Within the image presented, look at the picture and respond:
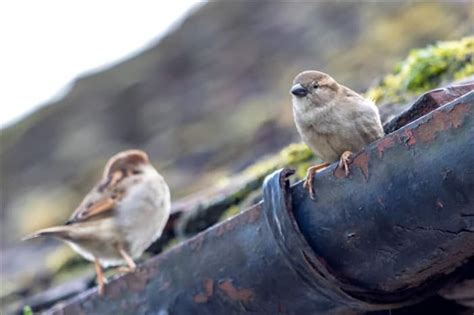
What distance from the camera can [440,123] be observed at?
2.28 m

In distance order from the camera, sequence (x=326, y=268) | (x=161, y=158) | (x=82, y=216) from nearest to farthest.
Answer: (x=326, y=268) → (x=82, y=216) → (x=161, y=158)

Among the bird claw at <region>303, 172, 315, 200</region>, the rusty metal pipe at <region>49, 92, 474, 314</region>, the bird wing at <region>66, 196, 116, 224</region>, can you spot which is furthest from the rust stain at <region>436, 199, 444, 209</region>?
the bird wing at <region>66, 196, 116, 224</region>

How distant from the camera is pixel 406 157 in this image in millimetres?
2340

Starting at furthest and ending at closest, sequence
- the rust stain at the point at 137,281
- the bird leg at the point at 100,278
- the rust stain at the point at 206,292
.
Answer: the bird leg at the point at 100,278 < the rust stain at the point at 137,281 < the rust stain at the point at 206,292

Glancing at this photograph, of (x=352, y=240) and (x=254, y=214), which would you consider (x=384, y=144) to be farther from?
(x=254, y=214)

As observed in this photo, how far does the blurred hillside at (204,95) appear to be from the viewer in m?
5.70

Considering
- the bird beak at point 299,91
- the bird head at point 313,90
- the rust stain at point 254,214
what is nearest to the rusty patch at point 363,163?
the rust stain at point 254,214

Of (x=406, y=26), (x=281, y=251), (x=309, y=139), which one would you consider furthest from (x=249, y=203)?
(x=406, y=26)

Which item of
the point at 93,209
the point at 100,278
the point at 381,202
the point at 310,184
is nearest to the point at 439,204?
the point at 381,202

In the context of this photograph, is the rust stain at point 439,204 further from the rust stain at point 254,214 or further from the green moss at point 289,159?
the green moss at point 289,159

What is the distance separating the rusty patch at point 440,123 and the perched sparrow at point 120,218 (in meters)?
2.44

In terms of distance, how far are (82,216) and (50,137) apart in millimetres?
2087

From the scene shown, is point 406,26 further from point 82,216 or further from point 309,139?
point 309,139

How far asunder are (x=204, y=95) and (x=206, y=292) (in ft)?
11.9
